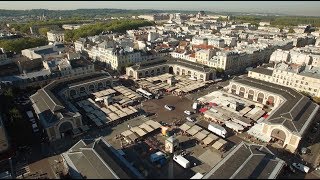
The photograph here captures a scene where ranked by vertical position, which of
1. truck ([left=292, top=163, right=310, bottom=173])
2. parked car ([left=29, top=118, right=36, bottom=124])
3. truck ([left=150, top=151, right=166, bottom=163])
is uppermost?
parked car ([left=29, top=118, right=36, bottom=124])

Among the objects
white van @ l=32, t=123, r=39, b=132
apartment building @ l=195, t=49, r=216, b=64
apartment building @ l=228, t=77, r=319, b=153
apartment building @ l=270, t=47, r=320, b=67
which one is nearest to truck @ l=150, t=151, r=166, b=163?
apartment building @ l=228, t=77, r=319, b=153

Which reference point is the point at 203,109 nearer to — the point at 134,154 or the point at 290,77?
the point at 134,154

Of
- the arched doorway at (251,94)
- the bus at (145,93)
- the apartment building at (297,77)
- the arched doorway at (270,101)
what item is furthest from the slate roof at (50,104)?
the apartment building at (297,77)

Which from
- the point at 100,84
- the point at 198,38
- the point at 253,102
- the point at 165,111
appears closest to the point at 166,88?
the point at 165,111

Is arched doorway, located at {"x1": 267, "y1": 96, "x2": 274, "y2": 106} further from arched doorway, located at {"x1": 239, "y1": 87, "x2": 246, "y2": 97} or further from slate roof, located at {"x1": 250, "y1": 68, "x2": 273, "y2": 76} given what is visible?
slate roof, located at {"x1": 250, "y1": 68, "x2": 273, "y2": 76}

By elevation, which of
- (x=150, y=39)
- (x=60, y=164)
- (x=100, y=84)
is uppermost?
(x=150, y=39)

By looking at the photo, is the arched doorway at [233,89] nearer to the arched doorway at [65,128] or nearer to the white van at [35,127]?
the arched doorway at [65,128]

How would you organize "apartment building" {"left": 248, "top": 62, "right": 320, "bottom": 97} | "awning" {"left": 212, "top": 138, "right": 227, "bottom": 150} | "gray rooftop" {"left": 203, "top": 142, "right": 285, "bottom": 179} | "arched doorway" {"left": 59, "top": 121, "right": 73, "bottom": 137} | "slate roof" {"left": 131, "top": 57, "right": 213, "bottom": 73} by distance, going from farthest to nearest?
"slate roof" {"left": 131, "top": 57, "right": 213, "bottom": 73}
"apartment building" {"left": 248, "top": 62, "right": 320, "bottom": 97}
"arched doorway" {"left": 59, "top": 121, "right": 73, "bottom": 137}
"awning" {"left": 212, "top": 138, "right": 227, "bottom": 150}
"gray rooftop" {"left": 203, "top": 142, "right": 285, "bottom": 179}
